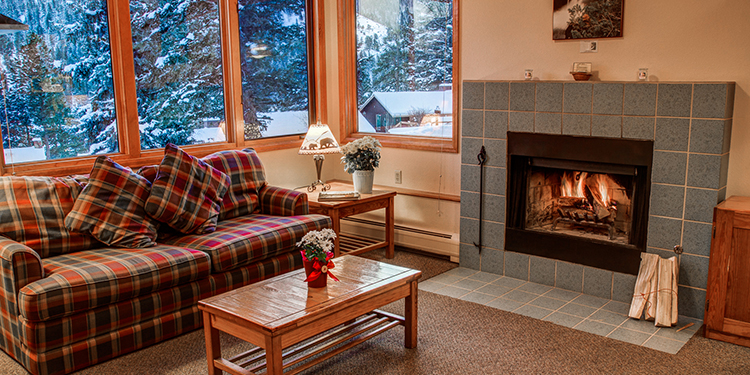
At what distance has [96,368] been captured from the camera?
295 centimetres

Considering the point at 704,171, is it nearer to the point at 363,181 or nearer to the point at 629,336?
the point at 629,336

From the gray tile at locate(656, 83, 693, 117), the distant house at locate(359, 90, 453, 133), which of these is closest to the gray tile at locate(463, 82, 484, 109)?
the distant house at locate(359, 90, 453, 133)

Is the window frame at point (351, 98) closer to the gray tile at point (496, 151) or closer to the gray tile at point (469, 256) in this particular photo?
the gray tile at point (496, 151)

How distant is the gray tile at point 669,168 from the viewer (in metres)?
3.44

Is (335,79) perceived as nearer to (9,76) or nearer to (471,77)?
(471,77)

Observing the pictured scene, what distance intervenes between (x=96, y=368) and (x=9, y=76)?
72.7 inches

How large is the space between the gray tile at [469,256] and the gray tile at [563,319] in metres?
0.90

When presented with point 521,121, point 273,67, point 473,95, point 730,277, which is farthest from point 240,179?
point 730,277

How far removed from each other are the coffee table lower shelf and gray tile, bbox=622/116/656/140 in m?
1.75

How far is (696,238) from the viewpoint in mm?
3418

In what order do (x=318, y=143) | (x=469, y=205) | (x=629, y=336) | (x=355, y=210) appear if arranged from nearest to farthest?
(x=629, y=336), (x=469, y=205), (x=355, y=210), (x=318, y=143)

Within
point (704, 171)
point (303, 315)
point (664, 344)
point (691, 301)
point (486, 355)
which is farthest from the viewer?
point (691, 301)

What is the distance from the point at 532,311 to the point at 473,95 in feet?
5.00

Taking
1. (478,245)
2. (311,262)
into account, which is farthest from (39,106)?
(478,245)
